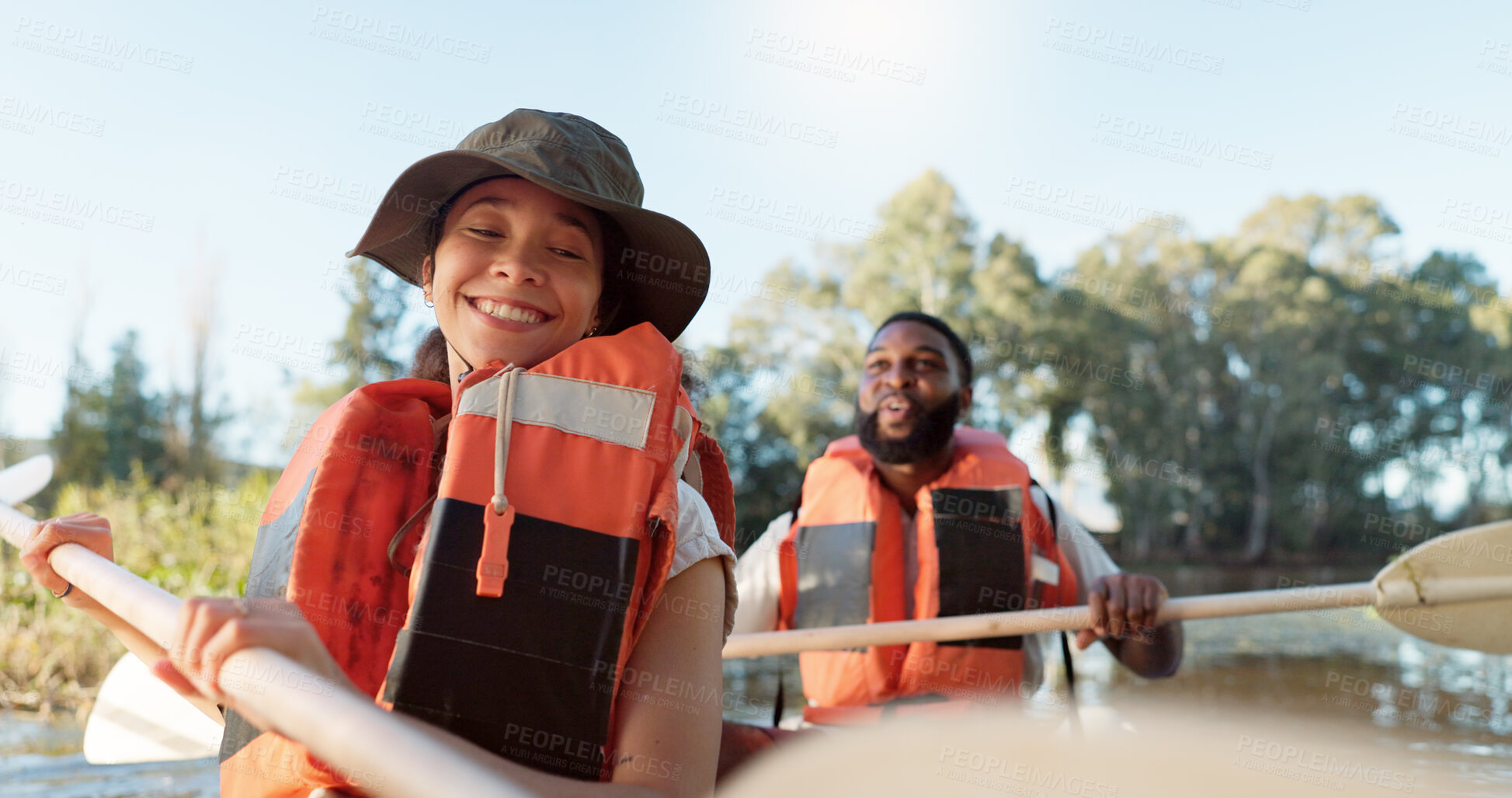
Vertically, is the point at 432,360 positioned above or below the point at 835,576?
above

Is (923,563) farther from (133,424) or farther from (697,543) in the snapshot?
(133,424)

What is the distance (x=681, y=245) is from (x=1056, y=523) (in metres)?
2.28

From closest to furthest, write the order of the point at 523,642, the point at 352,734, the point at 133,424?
the point at 352,734
the point at 523,642
the point at 133,424

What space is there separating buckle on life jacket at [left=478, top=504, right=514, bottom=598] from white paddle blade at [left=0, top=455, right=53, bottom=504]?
2.79 meters

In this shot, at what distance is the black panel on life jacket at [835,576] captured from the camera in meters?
3.32

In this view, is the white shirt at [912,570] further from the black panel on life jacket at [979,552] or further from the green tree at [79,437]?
the green tree at [79,437]

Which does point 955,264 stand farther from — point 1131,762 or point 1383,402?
point 1131,762

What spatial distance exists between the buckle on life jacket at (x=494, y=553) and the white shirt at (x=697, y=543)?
8.2 inches

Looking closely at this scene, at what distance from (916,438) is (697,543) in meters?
2.33

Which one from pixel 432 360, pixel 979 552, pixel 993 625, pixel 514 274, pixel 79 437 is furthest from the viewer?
pixel 79 437

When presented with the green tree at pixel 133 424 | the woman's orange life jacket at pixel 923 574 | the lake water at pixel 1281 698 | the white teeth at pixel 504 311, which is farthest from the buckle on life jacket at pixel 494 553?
the green tree at pixel 133 424

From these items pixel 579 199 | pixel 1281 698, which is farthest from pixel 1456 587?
pixel 1281 698

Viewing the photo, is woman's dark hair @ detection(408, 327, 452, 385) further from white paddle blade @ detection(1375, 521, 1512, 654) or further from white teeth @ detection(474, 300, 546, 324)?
white paddle blade @ detection(1375, 521, 1512, 654)

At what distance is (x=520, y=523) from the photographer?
50.8 inches
